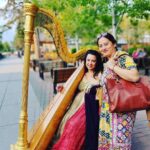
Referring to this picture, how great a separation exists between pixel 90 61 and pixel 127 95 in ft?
3.95

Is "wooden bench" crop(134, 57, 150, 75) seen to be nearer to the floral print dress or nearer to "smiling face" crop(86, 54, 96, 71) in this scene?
"smiling face" crop(86, 54, 96, 71)

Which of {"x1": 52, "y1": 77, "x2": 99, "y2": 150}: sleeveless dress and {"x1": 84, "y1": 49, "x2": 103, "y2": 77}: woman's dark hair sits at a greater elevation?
{"x1": 84, "y1": 49, "x2": 103, "y2": 77}: woman's dark hair

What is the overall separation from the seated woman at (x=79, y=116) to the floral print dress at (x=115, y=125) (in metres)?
0.44

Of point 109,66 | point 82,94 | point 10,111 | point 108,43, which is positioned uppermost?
point 108,43

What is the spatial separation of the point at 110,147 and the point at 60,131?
2.52 feet

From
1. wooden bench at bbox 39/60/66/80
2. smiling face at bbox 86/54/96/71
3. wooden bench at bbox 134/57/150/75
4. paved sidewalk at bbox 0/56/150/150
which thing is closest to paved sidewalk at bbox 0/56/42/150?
paved sidewalk at bbox 0/56/150/150

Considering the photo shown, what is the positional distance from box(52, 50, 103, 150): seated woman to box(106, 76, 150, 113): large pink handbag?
0.83 meters

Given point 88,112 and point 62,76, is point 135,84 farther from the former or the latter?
point 62,76

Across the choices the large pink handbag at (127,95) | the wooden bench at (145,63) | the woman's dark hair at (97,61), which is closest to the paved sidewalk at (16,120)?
the woman's dark hair at (97,61)

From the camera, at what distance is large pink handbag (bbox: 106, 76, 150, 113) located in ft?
9.20

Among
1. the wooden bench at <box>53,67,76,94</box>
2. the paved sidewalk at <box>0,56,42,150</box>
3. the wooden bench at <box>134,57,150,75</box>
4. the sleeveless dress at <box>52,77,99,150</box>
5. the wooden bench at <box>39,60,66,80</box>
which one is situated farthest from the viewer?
the wooden bench at <box>39,60,66,80</box>

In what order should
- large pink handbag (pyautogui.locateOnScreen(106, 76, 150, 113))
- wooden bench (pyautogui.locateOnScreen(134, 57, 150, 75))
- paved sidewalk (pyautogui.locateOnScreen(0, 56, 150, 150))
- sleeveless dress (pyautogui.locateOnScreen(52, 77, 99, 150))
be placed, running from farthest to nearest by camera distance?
1. wooden bench (pyautogui.locateOnScreen(134, 57, 150, 75))
2. paved sidewalk (pyautogui.locateOnScreen(0, 56, 150, 150))
3. sleeveless dress (pyautogui.locateOnScreen(52, 77, 99, 150))
4. large pink handbag (pyautogui.locateOnScreen(106, 76, 150, 113))

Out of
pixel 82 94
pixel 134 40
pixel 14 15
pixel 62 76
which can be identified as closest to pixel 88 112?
pixel 82 94

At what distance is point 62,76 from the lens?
861cm
